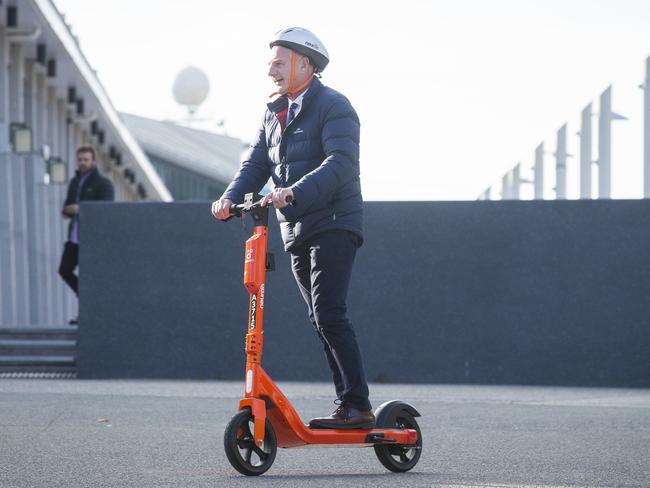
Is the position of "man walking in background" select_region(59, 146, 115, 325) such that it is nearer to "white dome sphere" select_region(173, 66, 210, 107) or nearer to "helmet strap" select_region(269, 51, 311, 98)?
"helmet strap" select_region(269, 51, 311, 98)

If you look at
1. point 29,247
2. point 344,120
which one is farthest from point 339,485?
point 29,247

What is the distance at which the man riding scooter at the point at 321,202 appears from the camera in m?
6.11

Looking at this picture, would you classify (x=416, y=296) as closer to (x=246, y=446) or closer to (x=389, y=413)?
(x=389, y=413)

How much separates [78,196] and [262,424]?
7.63 metres

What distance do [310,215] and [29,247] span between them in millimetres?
15104

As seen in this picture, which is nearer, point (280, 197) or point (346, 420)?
point (280, 197)

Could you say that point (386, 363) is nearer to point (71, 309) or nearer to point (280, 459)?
point (280, 459)

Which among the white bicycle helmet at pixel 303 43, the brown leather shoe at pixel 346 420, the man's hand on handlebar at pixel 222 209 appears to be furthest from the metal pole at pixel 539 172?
the man's hand on handlebar at pixel 222 209

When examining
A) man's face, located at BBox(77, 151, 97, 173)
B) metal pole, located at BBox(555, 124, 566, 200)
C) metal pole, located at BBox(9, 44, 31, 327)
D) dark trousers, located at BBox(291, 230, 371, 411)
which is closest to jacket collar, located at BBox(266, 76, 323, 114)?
dark trousers, located at BBox(291, 230, 371, 411)

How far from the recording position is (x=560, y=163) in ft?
47.8

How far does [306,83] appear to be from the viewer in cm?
625

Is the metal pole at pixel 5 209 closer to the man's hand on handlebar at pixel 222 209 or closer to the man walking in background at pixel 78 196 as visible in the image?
the man walking in background at pixel 78 196

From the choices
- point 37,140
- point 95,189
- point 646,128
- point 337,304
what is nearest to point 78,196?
point 95,189

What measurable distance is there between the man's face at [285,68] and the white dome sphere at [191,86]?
70.2 metres
